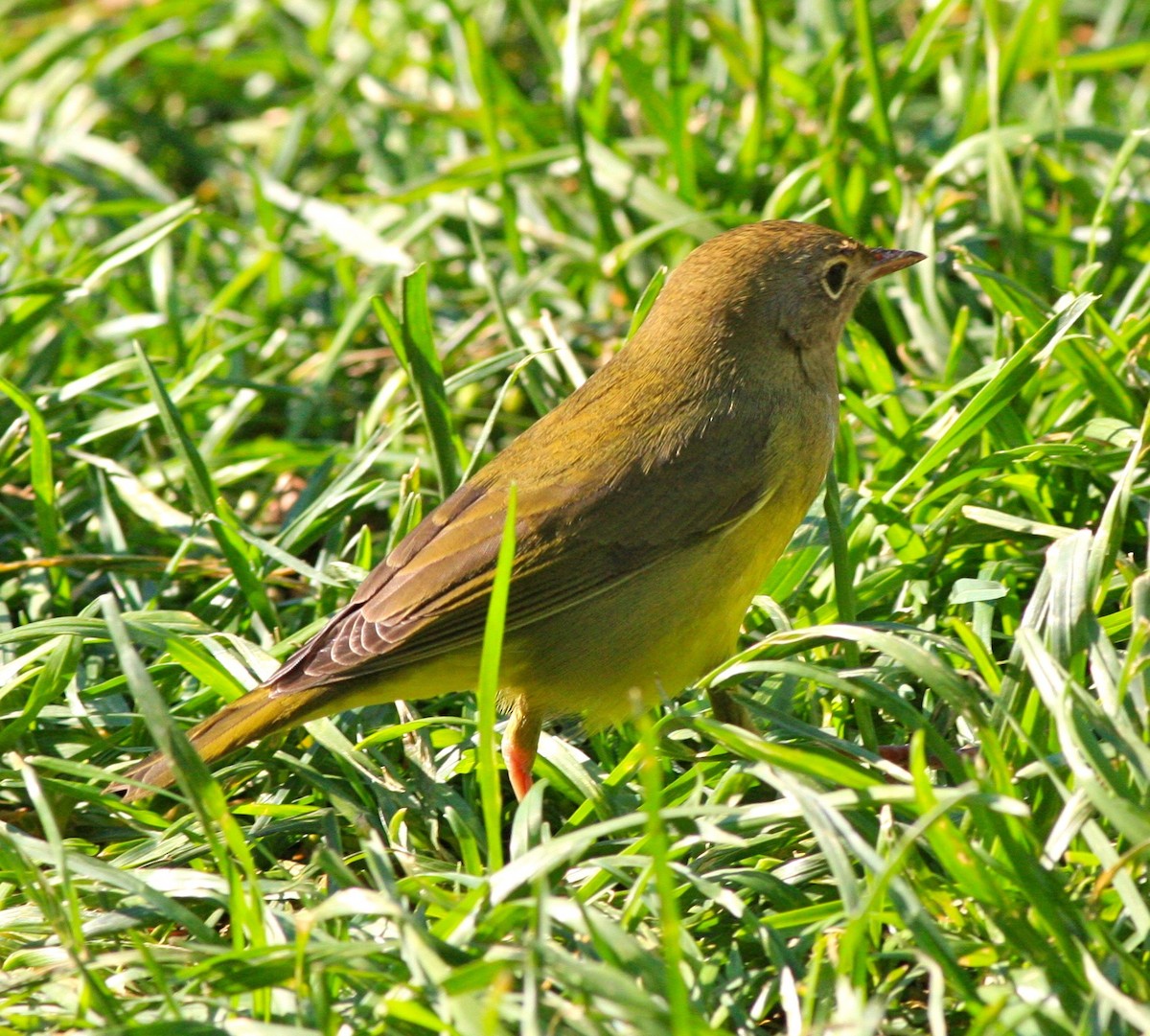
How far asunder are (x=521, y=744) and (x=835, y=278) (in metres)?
1.69

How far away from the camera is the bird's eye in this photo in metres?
4.40

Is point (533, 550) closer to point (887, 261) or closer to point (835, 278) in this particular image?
point (835, 278)

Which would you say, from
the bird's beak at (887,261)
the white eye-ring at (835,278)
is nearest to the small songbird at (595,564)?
the white eye-ring at (835,278)

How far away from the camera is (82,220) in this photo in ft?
21.5

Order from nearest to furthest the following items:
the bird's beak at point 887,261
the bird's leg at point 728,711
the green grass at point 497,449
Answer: the green grass at point 497,449, the bird's leg at point 728,711, the bird's beak at point 887,261

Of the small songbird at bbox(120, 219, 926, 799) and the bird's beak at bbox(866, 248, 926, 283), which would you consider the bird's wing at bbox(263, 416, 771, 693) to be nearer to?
the small songbird at bbox(120, 219, 926, 799)

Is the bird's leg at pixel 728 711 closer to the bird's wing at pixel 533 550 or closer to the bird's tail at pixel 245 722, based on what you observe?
the bird's wing at pixel 533 550

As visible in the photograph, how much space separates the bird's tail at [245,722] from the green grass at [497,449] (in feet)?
0.37

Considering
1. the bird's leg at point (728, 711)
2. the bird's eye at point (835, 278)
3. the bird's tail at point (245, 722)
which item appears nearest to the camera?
the bird's tail at point (245, 722)

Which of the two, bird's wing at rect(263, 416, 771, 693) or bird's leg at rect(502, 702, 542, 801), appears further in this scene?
bird's leg at rect(502, 702, 542, 801)

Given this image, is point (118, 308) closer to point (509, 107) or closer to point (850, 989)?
point (509, 107)

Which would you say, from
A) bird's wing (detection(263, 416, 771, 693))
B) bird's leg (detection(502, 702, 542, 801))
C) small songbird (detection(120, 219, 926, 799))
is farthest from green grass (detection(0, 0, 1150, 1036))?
bird's wing (detection(263, 416, 771, 693))

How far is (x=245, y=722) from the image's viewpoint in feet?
11.8

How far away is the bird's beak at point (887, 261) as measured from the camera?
4.57m
